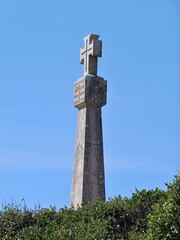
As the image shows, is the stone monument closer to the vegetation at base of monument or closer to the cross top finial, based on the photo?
the cross top finial

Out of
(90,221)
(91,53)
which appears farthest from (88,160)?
(90,221)

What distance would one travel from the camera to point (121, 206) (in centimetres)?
1158

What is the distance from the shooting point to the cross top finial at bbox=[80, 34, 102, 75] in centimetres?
1598

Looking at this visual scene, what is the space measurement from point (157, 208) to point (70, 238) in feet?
7.20

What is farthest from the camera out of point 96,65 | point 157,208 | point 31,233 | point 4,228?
point 96,65

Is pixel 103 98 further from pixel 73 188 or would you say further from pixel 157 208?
pixel 157 208

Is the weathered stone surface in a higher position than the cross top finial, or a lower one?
lower

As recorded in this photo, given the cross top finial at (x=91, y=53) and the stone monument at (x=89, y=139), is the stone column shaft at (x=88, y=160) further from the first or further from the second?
the cross top finial at (x=91, y=53)

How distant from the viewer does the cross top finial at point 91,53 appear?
1598 cm

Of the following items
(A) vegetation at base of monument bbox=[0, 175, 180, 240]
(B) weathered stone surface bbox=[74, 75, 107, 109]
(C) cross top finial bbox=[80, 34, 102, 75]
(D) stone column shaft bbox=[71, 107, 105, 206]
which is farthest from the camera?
(C) cross top finial bbox=[80, 34, 102, 75]

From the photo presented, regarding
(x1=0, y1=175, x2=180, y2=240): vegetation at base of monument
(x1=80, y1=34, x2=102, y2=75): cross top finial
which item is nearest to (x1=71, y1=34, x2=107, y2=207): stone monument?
(x1=80, y1=34, x2=102, y2=75): cross top finial

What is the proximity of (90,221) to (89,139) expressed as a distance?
3877 mm

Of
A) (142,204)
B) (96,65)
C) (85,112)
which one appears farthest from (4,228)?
(96,65)

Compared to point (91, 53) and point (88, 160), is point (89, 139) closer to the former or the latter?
point (88, 160)
